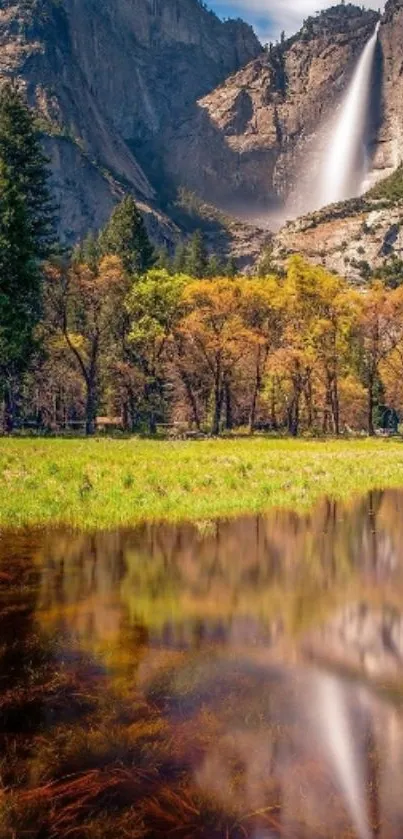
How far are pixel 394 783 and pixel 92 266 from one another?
66147 millimetres

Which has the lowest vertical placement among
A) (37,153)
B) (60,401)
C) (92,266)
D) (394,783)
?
(394,783)

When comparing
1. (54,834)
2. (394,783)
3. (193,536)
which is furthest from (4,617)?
(193,536)

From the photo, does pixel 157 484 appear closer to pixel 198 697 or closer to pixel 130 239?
pixel 198 697

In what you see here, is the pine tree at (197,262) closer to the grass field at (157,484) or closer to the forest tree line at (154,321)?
the forest tree line at (154,321)

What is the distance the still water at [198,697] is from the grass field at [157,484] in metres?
4.65

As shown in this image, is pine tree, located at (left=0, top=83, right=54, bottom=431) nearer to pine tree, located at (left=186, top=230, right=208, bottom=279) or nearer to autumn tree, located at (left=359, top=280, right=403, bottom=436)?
autumn tree, located at (left=359, top=280, right=403, bottom=436)

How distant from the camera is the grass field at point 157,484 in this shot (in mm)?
18703

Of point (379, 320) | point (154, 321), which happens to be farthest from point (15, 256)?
point (379, 320)

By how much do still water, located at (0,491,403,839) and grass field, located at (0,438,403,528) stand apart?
4.65 meters

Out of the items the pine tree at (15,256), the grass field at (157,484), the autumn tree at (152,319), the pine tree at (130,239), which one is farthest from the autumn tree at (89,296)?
the grass field at (157,484)

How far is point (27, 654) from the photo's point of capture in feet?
27.5

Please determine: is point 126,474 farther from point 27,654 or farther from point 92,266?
point 92,266

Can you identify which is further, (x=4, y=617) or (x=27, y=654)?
(x=4, y=617)

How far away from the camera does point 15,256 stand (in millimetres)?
49906
